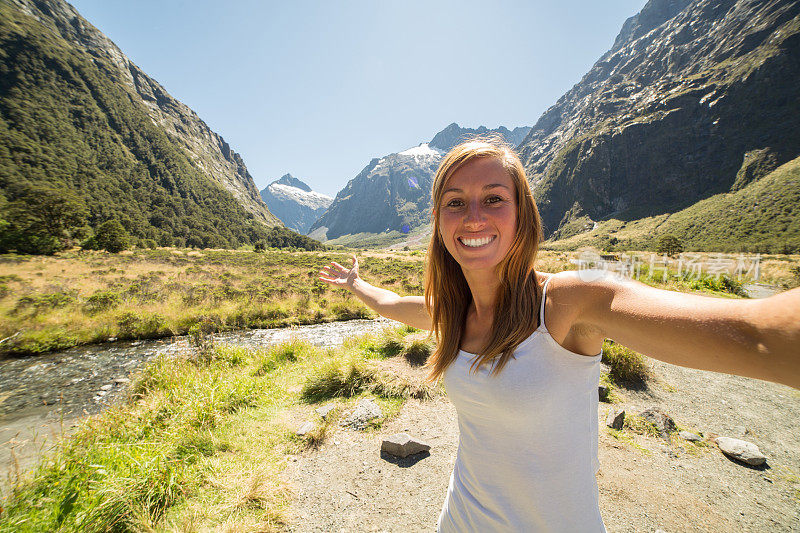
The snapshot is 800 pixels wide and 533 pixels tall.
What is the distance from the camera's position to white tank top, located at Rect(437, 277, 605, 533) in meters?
1.56

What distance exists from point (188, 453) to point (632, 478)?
6962 millimetres

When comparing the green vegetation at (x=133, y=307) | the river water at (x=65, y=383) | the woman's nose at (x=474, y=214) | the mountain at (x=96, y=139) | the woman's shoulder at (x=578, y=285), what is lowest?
the river water at (x=65, y=383)

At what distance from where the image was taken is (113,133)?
323 ft

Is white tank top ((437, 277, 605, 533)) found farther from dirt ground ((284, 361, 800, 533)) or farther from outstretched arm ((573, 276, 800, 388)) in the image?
dirt ground ((284, 361, 800, 533))

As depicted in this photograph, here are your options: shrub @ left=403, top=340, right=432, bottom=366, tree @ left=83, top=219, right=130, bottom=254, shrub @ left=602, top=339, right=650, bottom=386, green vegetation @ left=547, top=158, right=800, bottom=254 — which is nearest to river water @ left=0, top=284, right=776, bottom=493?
shrub @ left=403, top=340, right=432, bottom=366

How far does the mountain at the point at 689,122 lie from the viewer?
98.4 metres

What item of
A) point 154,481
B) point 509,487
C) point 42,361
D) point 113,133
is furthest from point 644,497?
point 113,133

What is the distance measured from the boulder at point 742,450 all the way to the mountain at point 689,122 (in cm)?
13170

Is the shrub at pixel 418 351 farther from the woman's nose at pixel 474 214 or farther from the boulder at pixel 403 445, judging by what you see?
the woman's nose at pixel 474 214

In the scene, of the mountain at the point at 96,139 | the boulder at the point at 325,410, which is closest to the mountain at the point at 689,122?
the boulder at the point at 325,410

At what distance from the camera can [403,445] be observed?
→ 5145 mm

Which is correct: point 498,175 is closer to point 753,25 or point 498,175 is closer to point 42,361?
point 42,361

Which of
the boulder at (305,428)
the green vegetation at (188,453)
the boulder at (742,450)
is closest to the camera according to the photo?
the green vegetation at (188,453)

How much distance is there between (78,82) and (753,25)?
779 feet
